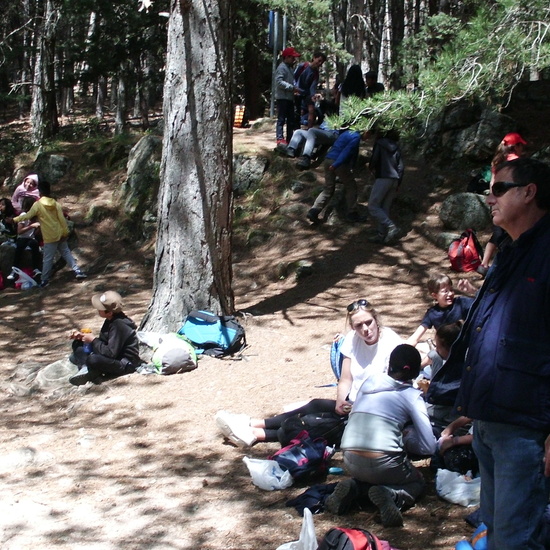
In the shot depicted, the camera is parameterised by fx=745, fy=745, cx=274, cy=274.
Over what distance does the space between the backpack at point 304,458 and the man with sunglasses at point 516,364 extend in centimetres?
209

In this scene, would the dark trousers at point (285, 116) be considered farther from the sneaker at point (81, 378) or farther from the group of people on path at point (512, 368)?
the group of people on path at point (512, 368)

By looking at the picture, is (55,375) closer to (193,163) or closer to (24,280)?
(193,163)

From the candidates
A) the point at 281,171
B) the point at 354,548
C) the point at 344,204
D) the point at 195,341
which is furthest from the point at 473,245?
the point at 354,548

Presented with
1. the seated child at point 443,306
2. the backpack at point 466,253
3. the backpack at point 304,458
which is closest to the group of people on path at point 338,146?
the backpack at point 466,253

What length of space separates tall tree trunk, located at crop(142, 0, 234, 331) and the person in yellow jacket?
3.96 m

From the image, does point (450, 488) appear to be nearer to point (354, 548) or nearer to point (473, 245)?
point (354, 548)

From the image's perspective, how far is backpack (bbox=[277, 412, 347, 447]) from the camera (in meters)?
5.13

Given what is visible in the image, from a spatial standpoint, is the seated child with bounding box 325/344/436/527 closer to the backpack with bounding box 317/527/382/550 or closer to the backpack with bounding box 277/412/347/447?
the backpack with bounding box 317/527/382/550

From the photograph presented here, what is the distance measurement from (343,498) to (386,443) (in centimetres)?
40

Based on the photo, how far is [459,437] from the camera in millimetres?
4449

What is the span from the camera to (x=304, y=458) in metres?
4.74

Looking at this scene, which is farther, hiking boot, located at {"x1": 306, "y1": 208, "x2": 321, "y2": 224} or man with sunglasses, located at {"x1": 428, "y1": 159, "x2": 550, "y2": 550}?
hiking boot, located at {"x1": 306, "y1": 208, "x2": 321, "y2": 224}

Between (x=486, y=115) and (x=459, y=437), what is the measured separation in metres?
8.53

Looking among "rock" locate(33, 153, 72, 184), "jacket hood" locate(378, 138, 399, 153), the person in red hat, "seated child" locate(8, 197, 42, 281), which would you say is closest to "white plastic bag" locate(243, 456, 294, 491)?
"jacket hood" locate(378, 138, 399, 153)
